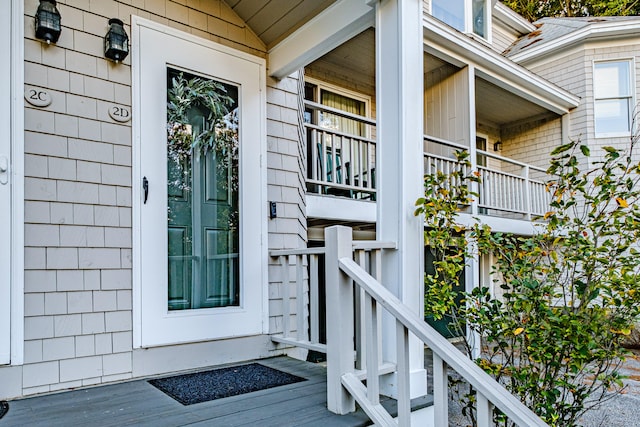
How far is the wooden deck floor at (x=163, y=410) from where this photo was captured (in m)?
1.99

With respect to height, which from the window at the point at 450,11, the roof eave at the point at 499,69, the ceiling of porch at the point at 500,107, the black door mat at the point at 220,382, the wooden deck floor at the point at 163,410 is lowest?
the black door mat at the point at 220,382

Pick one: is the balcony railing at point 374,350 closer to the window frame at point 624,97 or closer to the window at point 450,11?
the window at point 450,11

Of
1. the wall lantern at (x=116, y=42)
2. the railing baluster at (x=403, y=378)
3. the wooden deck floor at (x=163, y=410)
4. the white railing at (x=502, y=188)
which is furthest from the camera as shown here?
the white railing at (x=502, y=188)

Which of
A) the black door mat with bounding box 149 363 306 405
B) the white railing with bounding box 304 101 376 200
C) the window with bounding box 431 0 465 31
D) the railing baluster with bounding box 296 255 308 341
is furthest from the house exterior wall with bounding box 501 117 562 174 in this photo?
the black door mat with bounding box 149 363 306 405

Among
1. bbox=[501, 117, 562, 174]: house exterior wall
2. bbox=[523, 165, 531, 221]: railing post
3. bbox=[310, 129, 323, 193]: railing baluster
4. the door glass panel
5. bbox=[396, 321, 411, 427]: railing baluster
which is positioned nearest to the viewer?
bbox=[396, 321, 411, 427]: railing baluster

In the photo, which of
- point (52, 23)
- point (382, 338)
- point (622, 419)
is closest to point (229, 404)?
point (382, 338)

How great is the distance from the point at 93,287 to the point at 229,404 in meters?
1.06

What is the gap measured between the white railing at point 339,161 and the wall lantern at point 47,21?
243 centimetres

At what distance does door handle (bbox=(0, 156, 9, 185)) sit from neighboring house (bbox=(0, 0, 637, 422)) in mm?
10

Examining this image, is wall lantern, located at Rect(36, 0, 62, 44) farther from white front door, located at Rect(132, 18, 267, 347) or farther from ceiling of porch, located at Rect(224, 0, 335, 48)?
ceiling of porch, located at Rect(224, 0, 335, 48)

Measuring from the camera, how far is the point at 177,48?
2.92 metres

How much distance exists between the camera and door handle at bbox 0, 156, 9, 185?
229 cm

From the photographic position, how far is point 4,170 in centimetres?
230

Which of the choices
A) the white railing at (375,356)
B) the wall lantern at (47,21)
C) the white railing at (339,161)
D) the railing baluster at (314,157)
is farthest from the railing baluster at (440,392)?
the railing baluster at (314,157)
